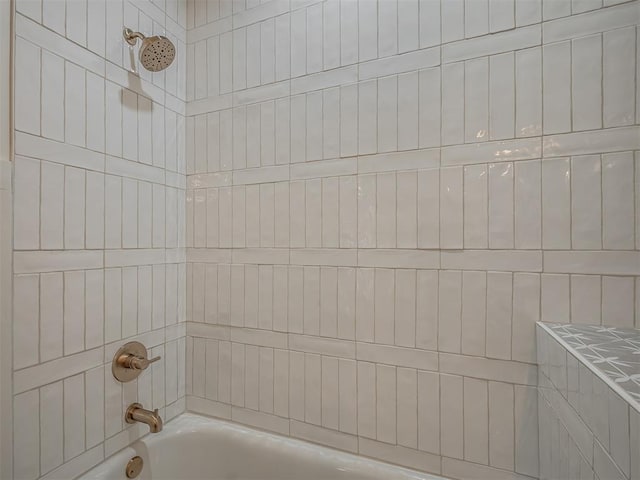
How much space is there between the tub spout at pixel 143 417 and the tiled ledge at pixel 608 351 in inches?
48.4

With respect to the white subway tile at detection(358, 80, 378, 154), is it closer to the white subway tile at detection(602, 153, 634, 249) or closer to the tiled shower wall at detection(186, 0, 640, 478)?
the tiled shower wall at detection(186, 0, 640, 478)

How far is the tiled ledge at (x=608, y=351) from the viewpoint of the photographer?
1.74 ft

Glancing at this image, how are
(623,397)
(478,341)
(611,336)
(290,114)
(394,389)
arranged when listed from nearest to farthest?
(623,397)
(611,336)
(478,341)
(394,389)
(290,114)

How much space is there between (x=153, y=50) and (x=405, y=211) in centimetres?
104

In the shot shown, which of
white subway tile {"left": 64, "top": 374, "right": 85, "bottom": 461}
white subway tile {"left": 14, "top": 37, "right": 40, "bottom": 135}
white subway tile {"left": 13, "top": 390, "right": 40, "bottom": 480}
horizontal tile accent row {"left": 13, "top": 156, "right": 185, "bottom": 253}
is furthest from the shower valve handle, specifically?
white subway tile {"left": 14, "top": 37, "right": 40, "bottom": 135}

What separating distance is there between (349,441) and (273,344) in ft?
1.43

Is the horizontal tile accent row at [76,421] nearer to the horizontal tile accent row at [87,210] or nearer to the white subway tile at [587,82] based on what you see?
the horizontal tile accent row at [87,210]

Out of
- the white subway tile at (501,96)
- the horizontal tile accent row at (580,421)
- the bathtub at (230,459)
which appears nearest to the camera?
the horizontal tile accent row at (580,421)

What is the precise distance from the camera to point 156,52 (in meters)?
1.28

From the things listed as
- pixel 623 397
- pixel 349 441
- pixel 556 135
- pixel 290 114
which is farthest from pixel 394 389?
pixel 290 114

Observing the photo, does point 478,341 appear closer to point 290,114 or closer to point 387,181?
point 387,181

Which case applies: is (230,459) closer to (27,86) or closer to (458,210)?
(458,210)

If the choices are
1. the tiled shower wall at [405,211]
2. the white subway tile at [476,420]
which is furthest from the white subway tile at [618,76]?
the white subway tile at [476,420]

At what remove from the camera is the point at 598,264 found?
979 mm
